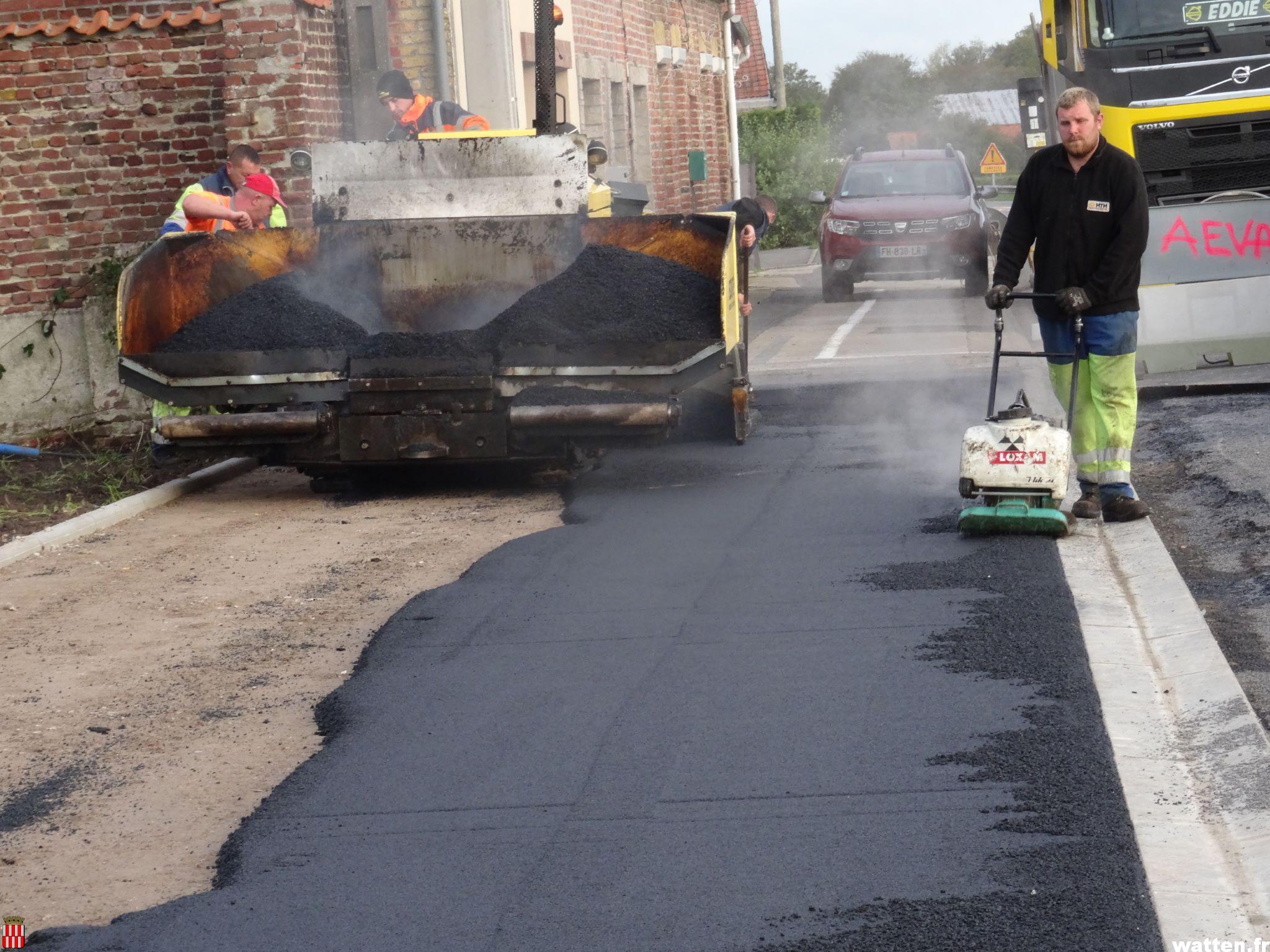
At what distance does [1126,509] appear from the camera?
736cm

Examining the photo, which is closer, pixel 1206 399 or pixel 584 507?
pixel 584 507

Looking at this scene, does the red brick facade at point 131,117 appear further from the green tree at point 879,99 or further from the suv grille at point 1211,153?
the green tree at point 879,99

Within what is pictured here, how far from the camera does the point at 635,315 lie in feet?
29.3

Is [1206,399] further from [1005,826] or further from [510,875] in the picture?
[510,875]

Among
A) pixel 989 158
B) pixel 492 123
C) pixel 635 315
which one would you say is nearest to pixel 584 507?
pixel 635 315

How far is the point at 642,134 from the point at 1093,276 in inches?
759

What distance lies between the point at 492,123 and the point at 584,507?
963cm

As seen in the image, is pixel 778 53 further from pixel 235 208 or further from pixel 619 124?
pixel 235 208

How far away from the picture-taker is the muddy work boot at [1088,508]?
747 centimetres

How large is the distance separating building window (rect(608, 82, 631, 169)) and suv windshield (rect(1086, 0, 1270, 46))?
12915mm

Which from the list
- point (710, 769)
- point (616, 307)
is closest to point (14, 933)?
point (710, 769)

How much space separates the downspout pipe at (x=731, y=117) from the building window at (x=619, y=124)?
6.82 m

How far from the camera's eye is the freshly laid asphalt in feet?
12.1

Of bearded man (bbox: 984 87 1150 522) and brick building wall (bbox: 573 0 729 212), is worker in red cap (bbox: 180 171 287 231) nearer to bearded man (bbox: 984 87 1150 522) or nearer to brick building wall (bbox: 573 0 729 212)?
bearded man (bbox: 984 87 1150 522)
